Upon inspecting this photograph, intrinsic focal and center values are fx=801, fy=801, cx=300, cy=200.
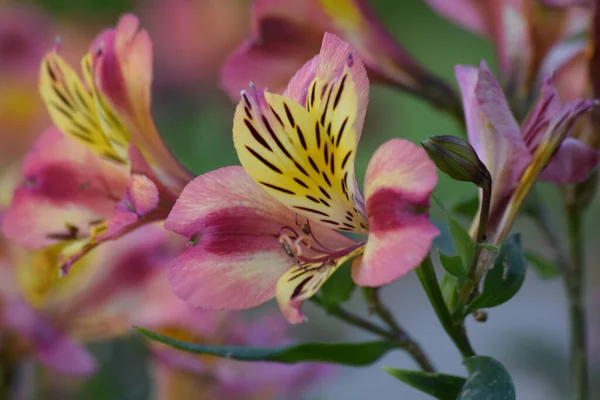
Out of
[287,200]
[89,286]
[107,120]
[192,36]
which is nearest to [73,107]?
[107,120]

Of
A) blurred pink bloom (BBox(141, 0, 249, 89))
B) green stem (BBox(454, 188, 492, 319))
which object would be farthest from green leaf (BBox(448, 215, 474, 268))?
blurred pink bloom (BBox(141, 0, 249, 89))

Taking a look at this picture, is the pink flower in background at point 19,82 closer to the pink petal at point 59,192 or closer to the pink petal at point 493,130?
the pink petal at point 59,192

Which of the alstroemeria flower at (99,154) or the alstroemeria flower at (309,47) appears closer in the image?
the alstroemeria flower at (99,154)

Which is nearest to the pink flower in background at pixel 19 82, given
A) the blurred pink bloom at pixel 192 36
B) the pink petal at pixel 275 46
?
the blurred pink bloom at pixel 192 36

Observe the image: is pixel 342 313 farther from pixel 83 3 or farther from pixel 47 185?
pixel 83 3

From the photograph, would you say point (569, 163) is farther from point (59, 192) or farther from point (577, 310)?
point (59, 192)

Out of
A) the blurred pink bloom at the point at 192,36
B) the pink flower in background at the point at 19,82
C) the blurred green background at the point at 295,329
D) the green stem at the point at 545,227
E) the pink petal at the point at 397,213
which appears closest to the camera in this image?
the pink petal at the point at 397,213
